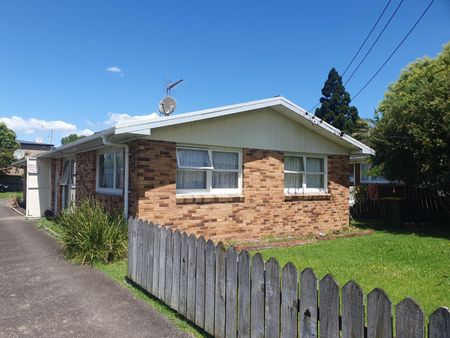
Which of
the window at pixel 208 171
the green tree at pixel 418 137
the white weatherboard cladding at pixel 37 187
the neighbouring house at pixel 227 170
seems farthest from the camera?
the white weatherboard cladding at pixel 37 187

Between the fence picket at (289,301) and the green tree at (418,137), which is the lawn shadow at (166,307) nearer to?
the fence picket at (289,301)

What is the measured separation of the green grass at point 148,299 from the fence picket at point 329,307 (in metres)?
1.69

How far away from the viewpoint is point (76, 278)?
6320 millimetres

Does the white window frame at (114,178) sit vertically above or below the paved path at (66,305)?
above

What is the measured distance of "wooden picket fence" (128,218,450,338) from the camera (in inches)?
99.2

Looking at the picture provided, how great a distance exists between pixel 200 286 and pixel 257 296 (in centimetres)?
98

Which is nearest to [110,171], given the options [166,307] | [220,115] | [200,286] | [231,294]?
[220,115]

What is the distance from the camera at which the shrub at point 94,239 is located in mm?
7320

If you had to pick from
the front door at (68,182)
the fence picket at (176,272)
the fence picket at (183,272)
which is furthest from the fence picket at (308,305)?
the front door at (68,182)

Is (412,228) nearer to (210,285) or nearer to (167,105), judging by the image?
(167,105)

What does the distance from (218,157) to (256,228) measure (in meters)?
2.28

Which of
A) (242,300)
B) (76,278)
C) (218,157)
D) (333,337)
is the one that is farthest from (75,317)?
(218,157)

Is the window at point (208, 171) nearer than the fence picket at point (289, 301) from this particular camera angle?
No

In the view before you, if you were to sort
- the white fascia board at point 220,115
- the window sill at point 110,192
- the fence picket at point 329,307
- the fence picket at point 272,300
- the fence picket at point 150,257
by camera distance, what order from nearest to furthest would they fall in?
the fence picket at point 329,307
the fence picket at point 272,300
the fence picket at point 150,257
the white fascia board at point 220,115
the window sill at point 110,192
